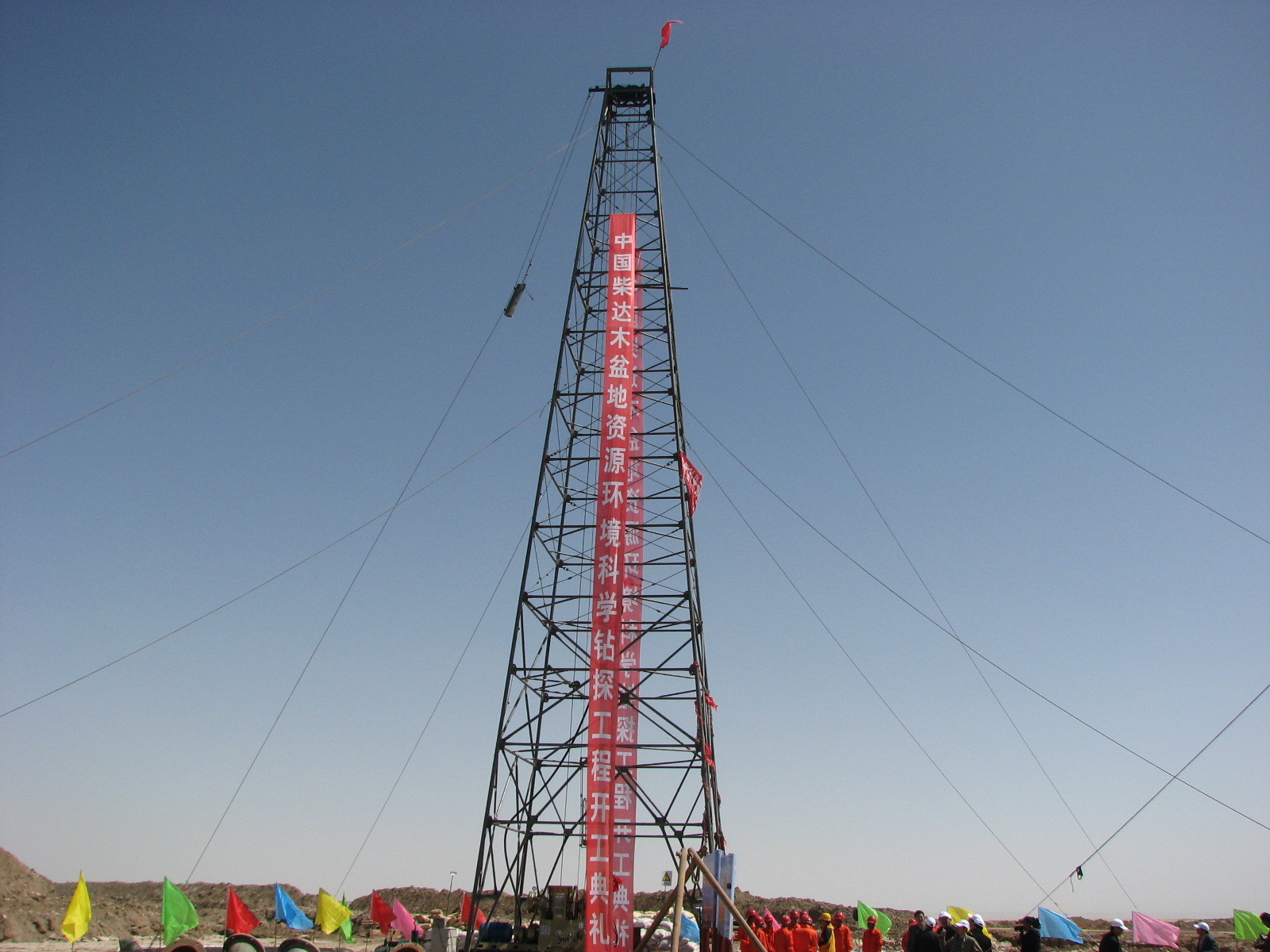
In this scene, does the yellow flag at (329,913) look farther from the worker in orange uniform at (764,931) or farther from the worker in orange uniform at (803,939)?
the worker in orange uniform at (803,939)

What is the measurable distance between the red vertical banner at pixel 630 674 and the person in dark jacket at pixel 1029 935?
7.18 m

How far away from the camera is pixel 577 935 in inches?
657

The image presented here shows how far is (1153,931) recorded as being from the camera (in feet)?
62.1

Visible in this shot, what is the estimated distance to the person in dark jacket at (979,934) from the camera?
1063cm

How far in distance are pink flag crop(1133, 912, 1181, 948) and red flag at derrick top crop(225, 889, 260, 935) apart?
19613 mm

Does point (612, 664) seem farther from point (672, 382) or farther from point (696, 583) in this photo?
point (672, 382)

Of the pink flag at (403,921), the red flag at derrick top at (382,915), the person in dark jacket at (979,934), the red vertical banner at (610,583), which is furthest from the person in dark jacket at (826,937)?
the red flag at derrick top at (382,915)

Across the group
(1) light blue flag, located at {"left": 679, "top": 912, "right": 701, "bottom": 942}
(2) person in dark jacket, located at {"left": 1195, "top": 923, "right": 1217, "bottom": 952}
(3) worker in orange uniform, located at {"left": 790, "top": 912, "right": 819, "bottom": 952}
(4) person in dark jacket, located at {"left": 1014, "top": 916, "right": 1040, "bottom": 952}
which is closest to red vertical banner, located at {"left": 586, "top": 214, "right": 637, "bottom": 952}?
(3) worker in orange uniform, located at {"left": 790, "top": 912, "right": 819, "bottom": 952}

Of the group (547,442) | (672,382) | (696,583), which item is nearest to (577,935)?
(696,583)

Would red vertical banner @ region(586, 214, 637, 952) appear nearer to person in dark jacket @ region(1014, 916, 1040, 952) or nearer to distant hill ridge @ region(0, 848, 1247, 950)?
person in dark jacket @ region(1014, 916, 1040, 952)

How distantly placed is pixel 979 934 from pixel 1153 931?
11604 mm

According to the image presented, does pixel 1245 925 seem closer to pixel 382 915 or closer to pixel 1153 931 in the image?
pixel 1153 931

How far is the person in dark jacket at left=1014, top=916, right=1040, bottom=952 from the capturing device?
10.1 metres

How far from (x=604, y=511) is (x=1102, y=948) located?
11090 mm
